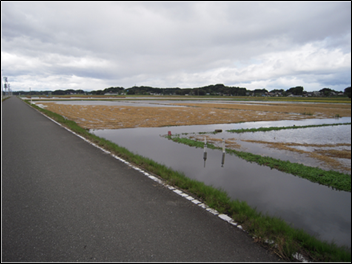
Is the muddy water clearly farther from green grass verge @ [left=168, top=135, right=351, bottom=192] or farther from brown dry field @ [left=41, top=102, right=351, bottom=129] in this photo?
brown dry field @ [left=41, top=102, right=351, bottom=129]

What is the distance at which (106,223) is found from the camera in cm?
433

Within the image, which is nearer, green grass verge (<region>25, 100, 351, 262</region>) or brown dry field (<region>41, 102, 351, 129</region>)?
green grass verge (<region>25, 100, 351, 262</region>)

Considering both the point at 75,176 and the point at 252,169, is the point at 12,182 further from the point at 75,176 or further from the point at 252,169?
the point at 252,169

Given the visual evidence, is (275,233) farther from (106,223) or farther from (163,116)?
(163,116)

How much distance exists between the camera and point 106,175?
7.22 metres

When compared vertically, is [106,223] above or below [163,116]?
below

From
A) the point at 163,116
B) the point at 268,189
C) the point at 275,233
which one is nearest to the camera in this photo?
the point at 275,233

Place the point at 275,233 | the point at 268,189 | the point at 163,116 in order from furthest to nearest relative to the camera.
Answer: the point at 163,116
the point at 268,189
the point at 275,233

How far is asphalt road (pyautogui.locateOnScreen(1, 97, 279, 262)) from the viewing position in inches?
138

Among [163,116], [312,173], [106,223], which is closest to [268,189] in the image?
[312,173]

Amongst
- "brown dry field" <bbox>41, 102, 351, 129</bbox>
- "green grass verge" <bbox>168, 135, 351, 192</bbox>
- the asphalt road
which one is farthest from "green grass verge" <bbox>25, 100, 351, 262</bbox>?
"brown dry field" <bbox>41, 102, 351, 129</bbox>

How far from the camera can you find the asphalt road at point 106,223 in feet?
11.5

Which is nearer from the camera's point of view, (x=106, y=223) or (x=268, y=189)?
(x=106, y=223)

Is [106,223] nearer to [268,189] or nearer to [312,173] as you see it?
[268,189]
